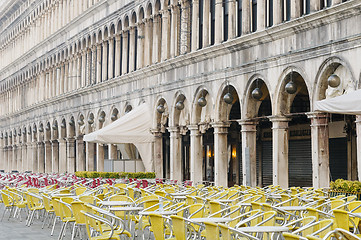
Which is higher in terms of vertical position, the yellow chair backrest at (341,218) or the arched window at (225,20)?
the arched window at (225,20)

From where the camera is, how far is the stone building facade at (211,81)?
21.3m

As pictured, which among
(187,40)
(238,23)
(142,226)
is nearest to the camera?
(142,226)

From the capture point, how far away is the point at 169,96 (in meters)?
31.3

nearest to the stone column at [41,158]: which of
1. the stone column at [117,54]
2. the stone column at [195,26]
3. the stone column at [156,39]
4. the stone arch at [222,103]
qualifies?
the stone column at [117,54]

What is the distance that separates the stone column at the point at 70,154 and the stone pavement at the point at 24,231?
27.9m

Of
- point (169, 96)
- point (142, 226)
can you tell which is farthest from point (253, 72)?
point (142, 226)

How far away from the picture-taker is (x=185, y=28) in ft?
99.0

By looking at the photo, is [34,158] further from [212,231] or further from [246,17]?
[212,231]

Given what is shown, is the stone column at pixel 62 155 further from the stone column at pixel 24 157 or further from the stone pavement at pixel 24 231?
the stone pavement at pixel 24 231

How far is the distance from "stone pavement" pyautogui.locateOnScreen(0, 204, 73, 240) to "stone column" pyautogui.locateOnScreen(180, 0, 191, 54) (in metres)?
14.0

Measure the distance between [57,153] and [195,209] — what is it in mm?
40678

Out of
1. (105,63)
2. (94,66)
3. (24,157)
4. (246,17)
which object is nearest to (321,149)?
(246,17)

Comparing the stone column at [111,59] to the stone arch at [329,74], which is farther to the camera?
the stone column at [111,59]

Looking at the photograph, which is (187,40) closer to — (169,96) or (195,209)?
(169,96)
